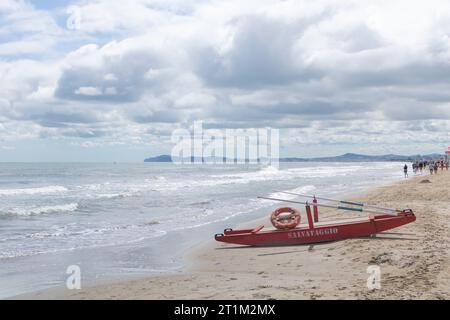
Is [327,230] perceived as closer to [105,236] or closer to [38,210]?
[105,236]

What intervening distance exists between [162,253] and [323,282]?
17.1 ft

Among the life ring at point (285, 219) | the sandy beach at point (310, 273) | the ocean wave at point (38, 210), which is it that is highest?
the life ring at point (285, 219)

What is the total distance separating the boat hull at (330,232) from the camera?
1148 cm

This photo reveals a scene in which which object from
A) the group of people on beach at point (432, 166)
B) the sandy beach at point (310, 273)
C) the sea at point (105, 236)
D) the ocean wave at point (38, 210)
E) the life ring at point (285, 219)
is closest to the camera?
the sandy beach at point (310, 273)

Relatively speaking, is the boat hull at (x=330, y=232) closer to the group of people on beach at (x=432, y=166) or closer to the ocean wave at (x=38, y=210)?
the ocean wave at (x=38, y=210)

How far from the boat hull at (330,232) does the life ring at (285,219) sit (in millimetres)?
134

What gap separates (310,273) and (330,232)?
3078 millimetres

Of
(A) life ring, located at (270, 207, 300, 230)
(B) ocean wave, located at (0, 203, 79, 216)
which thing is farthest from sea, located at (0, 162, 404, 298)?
(A) life ring, located at (270, 207, 300, 230)

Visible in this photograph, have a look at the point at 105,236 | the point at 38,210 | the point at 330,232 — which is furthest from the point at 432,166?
the point at 105,236

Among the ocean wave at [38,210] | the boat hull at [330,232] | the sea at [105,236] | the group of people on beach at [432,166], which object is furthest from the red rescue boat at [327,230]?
the group of people on beach at [432,166]

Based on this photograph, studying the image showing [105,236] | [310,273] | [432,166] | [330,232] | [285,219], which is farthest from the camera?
[432,166]

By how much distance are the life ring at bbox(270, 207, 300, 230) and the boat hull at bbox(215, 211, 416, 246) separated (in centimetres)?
13

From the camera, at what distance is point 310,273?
870cm
